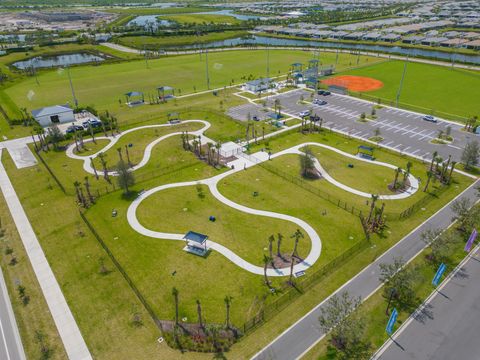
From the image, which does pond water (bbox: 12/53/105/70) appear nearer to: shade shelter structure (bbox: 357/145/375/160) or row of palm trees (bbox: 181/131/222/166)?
row of palm trees (bbox: 181/131/222/166)

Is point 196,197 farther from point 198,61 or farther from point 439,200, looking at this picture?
point 198,61

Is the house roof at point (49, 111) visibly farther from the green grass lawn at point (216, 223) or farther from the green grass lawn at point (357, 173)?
the green grass lawn at point (357, 173)

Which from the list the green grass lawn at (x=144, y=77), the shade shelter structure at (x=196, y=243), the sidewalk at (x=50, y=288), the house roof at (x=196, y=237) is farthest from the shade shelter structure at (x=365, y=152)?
the sidewalk at (x=50, y=288)

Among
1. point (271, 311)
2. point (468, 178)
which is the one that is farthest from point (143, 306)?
point (468, 178)

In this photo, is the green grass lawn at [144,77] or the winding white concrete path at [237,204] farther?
the green grass lawn at [144,77]

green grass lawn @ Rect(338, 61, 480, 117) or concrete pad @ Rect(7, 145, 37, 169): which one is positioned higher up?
green grass lawn @ Rect(338, 61, 480, 117)

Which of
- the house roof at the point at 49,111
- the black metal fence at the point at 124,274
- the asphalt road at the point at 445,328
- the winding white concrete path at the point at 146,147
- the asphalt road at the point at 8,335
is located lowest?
the asphalt road at the point at 8,335

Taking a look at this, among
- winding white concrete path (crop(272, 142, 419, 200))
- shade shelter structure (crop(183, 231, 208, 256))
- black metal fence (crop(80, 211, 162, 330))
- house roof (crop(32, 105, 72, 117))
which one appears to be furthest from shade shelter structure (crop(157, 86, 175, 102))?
shade shelter structure (crop(183, 231, 208, 256))
